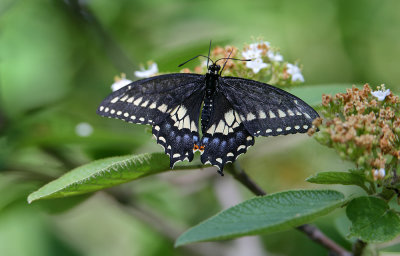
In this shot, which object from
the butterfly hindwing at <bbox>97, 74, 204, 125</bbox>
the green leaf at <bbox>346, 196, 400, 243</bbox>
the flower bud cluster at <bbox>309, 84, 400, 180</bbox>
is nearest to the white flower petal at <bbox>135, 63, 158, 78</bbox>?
the butterfly hindwing at <bbox>97, 74, 204, 125</bbox>

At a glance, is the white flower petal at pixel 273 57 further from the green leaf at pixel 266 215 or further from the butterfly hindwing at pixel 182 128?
the green leaf at pixel 266 215

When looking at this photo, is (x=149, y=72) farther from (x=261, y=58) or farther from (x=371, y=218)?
(x=371, y=218)

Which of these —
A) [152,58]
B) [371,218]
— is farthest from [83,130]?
[371,218]

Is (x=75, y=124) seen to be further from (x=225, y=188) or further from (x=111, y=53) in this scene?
(x=225, y=188)

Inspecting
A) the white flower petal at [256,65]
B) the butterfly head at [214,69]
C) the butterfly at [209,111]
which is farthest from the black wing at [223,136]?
the white flower petal at [256,65]

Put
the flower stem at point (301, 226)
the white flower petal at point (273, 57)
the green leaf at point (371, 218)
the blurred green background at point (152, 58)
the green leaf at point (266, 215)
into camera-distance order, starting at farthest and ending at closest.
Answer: the blurred green background at point (152, 58) < the white flower petal at point (273, 57) < the flower stem at point (301, 226) < the green leaf at point (371, 218) < the green leaf at point (266, 215)

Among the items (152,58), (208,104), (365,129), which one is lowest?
(365,129)

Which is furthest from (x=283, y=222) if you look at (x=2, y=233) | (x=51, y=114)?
(x=2, y=233)

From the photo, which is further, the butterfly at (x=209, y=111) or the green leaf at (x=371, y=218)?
the butterfly at (x=209, y=111)
